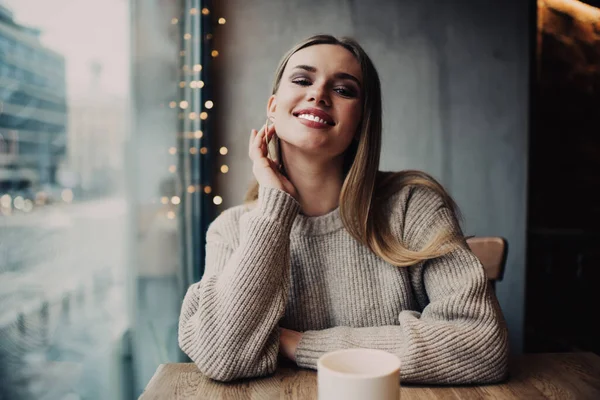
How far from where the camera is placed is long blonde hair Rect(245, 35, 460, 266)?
1.32 metres

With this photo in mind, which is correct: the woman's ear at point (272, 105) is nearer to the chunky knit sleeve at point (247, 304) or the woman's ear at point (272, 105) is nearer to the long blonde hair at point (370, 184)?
the long blonde hair at point (370, 184)

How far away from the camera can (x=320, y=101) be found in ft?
4.30

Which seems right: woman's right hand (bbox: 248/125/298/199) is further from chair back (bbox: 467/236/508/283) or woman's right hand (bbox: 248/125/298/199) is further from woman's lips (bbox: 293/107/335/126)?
chair back (bbox: 467/236/508/283)

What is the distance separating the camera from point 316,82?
4.42 ft

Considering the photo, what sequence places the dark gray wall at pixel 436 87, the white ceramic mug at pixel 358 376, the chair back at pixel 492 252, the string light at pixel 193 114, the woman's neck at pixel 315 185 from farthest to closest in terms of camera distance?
1. the dark gray wall at pixel 436 87
2. the string light at pixel 193 114
3. the chair back at pixel 492 252
4. the woman's neck at pixel 315 185
5. the white ceramic mug at pixel 358 376

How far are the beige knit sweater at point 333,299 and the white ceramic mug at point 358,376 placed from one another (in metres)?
0.39

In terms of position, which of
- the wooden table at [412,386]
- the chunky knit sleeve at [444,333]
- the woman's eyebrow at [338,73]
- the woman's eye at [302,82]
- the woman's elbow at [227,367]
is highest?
the woman's eyebrow at [338,73]

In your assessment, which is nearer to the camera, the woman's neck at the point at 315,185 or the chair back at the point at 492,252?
the woman's neck at the point at 315,185

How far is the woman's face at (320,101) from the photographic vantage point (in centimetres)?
131

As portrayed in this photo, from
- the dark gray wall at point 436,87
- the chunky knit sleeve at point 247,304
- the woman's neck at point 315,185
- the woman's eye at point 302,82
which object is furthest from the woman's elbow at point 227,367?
the dark gray wall at point 436,87

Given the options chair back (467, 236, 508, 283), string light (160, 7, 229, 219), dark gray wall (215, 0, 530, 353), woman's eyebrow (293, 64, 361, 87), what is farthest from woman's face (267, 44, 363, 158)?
dark gray wall (215, 0, 530, 353)

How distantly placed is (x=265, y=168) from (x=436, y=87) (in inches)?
60.8

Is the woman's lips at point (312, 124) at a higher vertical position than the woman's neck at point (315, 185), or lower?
higher

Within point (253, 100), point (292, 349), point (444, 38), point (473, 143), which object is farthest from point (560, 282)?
point (292, 349)
